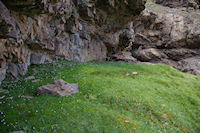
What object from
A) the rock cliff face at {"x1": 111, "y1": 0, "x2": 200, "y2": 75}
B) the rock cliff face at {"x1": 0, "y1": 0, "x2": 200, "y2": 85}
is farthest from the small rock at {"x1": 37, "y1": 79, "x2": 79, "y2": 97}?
the rock cliff face at {"x1": 111, "y1": 0, "x2": 200, "y2": 75}

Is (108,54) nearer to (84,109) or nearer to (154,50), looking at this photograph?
(154,50)

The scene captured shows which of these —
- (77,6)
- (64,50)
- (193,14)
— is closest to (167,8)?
(193,14)

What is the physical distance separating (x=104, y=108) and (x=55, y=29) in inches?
687

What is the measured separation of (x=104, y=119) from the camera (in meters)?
10.0

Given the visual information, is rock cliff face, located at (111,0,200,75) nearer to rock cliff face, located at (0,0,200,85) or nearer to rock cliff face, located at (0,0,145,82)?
rock cliff face, located at (0,0,200,85)

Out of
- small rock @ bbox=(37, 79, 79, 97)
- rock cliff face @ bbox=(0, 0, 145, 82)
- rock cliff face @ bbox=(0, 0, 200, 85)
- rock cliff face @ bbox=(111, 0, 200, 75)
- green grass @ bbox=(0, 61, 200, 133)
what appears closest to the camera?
green grass @ bbox=(0, 61, 200, 133)

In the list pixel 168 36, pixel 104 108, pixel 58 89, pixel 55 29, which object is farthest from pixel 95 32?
pixel 104 108

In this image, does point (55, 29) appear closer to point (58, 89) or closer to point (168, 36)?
point (58, 89)

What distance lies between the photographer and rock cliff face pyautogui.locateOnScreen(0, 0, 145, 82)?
48.9 ft

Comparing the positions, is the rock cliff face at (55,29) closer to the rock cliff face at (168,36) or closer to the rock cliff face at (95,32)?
the rock cliff face at (95,32)

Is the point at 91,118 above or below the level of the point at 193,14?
below

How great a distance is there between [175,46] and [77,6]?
3387 cm

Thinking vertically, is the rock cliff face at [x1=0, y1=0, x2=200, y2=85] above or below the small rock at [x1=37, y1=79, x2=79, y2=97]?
above

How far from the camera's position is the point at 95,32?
35.8m
